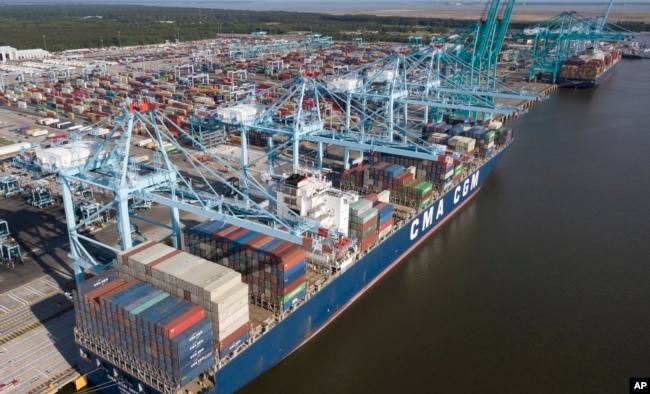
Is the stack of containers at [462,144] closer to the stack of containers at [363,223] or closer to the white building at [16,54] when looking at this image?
the stack of containers at [363,223]

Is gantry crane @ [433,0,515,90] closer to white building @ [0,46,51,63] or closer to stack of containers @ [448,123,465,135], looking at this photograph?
stack of containers @ [448,123,465,135]

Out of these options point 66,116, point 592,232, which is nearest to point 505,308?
point 592,232

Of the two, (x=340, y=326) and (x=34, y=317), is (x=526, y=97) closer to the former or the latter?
(x=340, y=326)

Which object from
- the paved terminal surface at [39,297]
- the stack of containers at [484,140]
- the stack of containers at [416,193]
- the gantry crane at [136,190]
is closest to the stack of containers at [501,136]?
the stack of containers at [484,140]

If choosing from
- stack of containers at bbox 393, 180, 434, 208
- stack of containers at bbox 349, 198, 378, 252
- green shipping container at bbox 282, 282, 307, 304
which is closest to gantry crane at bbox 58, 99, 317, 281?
green shipping container at bbox 282, 282, 307, 304

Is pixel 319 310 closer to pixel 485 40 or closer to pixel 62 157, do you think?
pixel 62 157

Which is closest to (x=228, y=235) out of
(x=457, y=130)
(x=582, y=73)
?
(x=457, y=130)
